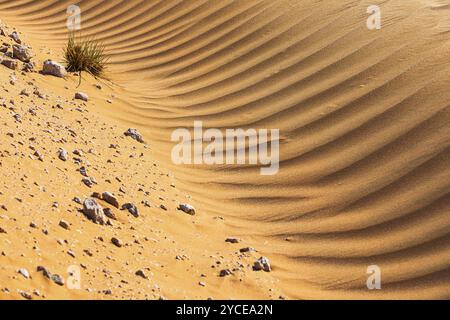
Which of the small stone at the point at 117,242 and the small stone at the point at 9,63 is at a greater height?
the small stone at the point at 9,63

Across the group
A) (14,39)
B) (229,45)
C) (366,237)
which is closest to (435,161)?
(366,237)

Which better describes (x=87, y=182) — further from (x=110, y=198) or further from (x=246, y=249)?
(x=246, y=249)

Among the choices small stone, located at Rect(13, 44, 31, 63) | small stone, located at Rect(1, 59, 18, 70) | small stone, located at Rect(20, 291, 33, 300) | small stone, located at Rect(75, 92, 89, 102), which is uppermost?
small stone, located at Rect(13, 44, 31, 63)

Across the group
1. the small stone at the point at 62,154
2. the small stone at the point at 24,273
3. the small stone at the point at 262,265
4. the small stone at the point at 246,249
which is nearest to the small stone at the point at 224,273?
the small stone at the point at 262,265

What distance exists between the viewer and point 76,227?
11.4 ft

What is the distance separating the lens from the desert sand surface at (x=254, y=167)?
3418 millimetres

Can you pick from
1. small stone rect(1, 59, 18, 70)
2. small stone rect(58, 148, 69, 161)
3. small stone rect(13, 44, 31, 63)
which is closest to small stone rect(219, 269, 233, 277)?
small stone rect(58, 148, 69, 161)

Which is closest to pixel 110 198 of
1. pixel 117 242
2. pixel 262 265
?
pixel 117 242

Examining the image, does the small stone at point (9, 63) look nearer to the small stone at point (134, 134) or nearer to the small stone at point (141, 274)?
the small stone at point (134, 134)

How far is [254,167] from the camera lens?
484cm

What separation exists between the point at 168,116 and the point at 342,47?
152 centimetres

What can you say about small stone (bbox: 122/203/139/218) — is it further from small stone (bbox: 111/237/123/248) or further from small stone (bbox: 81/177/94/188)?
small stone (bbox: 111/237/123/248)

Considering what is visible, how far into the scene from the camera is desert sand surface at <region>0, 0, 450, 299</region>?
3418 mm
